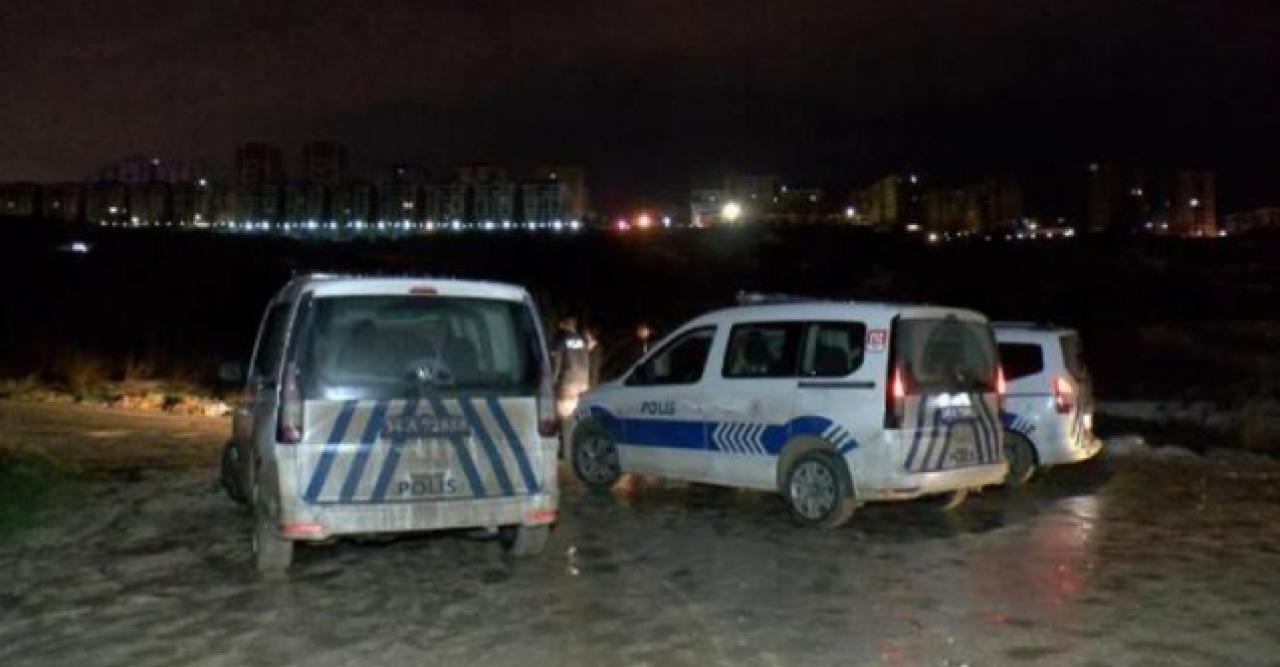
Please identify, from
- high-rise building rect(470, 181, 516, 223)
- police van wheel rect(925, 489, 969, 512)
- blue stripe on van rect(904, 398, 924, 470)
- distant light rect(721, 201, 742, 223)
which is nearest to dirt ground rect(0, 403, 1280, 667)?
police van wheel rect(925, 489, 969, 512)

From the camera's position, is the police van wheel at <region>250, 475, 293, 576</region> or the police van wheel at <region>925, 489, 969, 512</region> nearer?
the police van wheel at <region>250, 475, 293, 576</region>

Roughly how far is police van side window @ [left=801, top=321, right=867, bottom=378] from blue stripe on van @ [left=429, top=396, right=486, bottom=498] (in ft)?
12.2

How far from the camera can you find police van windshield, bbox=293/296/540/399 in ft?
28.3

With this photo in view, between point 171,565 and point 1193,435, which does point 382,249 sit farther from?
point 171,565

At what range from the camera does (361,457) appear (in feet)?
28.5

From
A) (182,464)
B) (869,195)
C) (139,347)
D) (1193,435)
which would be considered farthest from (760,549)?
(869,195)

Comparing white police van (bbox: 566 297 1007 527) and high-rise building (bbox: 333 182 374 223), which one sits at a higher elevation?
high-rise building (bbox: 333 182 374 223)

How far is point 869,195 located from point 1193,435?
356ft

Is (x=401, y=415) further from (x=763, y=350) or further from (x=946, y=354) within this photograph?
(x=946, y=354)

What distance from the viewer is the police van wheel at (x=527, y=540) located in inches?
380

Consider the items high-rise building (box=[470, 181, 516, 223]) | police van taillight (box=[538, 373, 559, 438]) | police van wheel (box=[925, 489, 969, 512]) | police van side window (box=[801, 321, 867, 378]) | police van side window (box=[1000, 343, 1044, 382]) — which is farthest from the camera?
high-rise building (box=[470, 181, 516, 223])

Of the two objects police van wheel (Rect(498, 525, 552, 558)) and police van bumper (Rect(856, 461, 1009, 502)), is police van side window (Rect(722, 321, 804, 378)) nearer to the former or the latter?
police van bumper (Rect(856, 461, 1009, 502))

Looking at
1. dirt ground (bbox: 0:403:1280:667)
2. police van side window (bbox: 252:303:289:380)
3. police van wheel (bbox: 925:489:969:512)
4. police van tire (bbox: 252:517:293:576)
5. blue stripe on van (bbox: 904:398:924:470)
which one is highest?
police van side window (bbox: 252:303:289:380)

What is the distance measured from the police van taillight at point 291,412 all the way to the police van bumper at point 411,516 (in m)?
0.44
